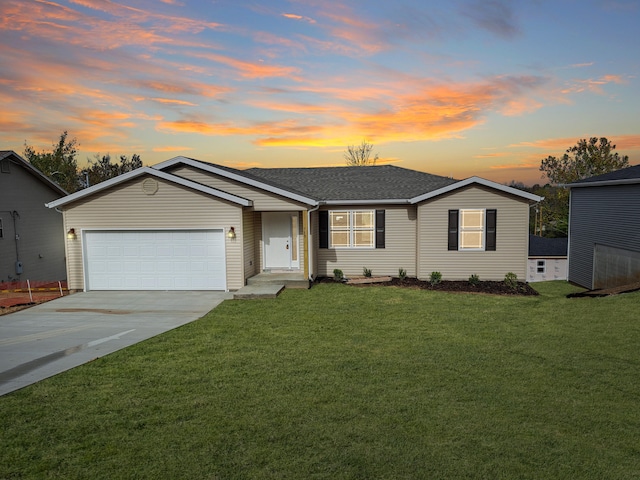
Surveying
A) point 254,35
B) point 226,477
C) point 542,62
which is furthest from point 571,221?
point 226,477

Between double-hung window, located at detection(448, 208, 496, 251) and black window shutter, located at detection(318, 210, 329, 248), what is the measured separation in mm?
4752

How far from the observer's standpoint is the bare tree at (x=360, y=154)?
47.2m

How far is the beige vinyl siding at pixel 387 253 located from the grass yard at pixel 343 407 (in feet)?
22.6

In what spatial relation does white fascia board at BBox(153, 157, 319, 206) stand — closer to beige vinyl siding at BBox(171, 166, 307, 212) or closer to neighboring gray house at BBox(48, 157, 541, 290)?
neighboring gray house at BBox(48, 157, 541, 290)

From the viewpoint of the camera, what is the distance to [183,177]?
15.8 metres

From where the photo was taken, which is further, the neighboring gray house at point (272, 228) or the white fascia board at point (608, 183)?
the white fascia board at point (608, 183)

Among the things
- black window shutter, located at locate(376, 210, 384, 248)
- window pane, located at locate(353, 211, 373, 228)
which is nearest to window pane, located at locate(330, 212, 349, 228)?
window pane, located at locate(353, 211, 373, 228)

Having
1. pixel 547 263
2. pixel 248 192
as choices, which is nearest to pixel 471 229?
pixel 248 192

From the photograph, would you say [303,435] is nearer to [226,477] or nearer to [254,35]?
[226,477]

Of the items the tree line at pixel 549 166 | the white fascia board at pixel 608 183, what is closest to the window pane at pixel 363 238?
the white fascia board at pixel 608 183

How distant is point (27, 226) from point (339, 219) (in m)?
14.9

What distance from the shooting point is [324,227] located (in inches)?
680

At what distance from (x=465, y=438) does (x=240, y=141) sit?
916 inches

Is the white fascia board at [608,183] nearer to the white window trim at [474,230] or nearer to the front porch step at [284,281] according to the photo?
the white window trim at [474,230]
